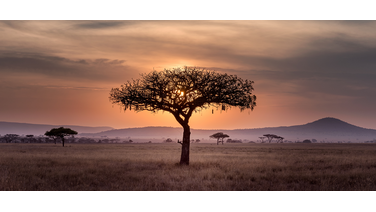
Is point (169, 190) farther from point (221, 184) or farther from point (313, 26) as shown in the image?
point (313, 26)

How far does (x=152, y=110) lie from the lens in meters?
28.7

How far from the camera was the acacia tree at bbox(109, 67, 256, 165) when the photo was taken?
1058 inches

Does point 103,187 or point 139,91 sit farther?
point 139,91

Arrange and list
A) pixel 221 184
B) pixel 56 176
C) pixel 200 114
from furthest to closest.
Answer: pixel 200 114 → pixel 56 176 → pixel 221 184

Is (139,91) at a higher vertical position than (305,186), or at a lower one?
higher

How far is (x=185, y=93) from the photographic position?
2705cm

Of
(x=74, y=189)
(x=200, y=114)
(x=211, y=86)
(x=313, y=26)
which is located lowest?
(x=74, y=189)

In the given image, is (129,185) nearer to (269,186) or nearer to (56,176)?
(56,176)

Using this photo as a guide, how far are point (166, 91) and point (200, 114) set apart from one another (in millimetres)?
4116

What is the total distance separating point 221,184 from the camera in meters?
17.9

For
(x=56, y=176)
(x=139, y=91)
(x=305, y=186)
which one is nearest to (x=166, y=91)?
(x=139, y=91)

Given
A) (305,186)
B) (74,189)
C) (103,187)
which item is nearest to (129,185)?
(103,187)

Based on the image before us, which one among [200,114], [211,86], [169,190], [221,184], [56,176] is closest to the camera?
[169,190]

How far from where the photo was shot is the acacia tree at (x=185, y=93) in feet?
88.2
